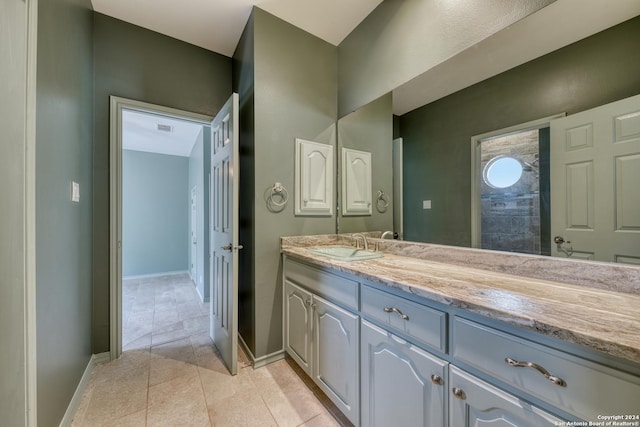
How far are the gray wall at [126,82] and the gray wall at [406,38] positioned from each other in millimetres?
1380

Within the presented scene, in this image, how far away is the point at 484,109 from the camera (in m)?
1.28

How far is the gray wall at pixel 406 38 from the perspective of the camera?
1238 millimetres

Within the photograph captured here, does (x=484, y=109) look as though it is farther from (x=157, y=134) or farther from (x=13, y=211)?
(x=157, y=134)

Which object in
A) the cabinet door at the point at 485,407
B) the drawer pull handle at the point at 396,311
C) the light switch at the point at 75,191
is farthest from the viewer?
the light switch at the point at 75,191

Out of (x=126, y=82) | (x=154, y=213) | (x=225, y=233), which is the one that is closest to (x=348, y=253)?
(x=225, y=233)

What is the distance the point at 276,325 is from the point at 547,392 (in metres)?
1.69

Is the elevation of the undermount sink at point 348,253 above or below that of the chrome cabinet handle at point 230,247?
below

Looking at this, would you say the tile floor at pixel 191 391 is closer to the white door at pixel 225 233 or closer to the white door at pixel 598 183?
the white door at pixel 225 233

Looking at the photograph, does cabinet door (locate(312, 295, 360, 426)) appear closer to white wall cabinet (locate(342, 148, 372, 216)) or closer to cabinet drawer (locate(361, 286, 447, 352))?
cabinet drawer (locate(361, 286, 447, 352))

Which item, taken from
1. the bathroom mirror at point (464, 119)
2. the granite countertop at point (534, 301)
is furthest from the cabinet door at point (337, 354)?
the bathroom mirror at point (464, 119)

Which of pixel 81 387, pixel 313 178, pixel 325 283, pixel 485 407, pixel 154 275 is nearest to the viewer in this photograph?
pixel 485 407

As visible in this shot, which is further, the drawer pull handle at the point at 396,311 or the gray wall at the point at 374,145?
the gray wall at the point at 374,145

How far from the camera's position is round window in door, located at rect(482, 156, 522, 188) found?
1167 mm

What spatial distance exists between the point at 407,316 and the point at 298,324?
Result: 99 cm
